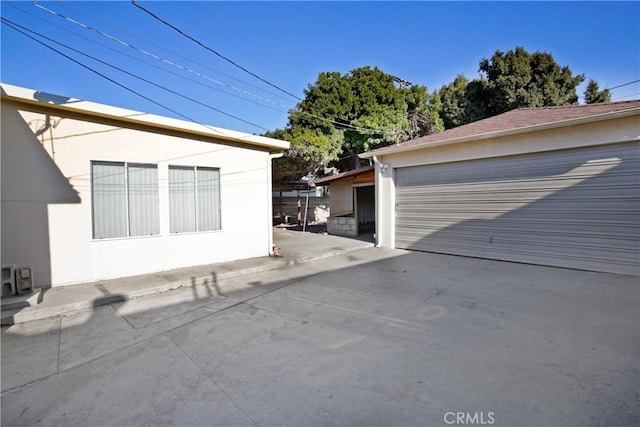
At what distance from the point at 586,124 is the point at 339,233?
29.2ft

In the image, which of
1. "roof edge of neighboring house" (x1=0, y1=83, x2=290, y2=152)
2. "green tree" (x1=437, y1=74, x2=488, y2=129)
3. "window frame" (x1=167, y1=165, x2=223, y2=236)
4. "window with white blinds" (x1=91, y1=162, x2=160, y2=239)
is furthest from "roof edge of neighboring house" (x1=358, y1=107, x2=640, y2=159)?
"green tree" (x1=437, y1=74, x2=488, y2=129)

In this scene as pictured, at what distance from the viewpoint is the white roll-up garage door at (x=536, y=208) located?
607 cm

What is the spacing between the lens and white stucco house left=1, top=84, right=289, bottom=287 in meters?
5.05

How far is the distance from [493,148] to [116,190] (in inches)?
339

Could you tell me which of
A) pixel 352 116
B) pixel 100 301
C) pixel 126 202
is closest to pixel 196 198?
pixel 126 202

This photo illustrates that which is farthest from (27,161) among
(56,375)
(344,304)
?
(344,304)

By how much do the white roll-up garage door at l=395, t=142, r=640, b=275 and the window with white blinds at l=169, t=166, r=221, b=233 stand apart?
564 centimetres

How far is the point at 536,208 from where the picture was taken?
7090 mm

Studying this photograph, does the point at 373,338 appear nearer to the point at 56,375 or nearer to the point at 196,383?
the point at 196,383

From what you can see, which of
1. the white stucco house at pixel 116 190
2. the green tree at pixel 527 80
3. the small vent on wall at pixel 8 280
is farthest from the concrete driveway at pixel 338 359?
the green tree at pixel 527 80

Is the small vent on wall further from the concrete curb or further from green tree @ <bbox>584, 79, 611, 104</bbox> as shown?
green tree @ <bbox>584, 79, 611, 104</bbox>

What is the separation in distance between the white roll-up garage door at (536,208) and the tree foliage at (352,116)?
8802mm

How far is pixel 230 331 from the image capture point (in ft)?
12.3

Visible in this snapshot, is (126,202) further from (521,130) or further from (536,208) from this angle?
(536,208)
